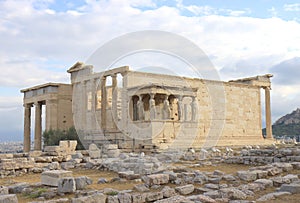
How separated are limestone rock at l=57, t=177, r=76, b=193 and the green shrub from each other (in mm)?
17533

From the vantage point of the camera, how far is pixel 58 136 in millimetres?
25547

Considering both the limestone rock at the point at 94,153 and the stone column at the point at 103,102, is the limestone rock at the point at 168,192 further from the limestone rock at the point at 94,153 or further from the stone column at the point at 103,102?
the stone column at the point at 103,102

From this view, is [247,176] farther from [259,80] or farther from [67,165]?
[259,80]

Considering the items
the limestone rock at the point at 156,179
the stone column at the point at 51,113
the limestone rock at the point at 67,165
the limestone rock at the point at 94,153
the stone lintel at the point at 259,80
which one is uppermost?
the stone lintel at the point at 259,80

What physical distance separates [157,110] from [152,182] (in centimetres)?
Answer: 1674

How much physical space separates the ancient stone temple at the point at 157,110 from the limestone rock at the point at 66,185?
13.0 meters

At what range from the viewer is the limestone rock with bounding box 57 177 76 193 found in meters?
7.56

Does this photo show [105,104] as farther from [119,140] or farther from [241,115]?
[241,115]

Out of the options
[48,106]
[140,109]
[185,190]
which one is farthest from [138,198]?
[48,106]

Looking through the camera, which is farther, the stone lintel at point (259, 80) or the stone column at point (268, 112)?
the stone column at point (268, 112)

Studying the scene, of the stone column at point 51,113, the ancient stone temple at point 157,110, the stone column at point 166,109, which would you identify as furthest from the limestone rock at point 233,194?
the stone column at point 51,113

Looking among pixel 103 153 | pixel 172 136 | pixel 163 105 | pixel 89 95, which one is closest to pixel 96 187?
pixel 103 153

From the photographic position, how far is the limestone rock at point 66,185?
7.56m

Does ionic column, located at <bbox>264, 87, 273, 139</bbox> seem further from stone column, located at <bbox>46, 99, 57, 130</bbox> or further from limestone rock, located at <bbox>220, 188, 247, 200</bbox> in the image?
limestone rock, located at <bbox>220, 188, 247, 200</bbox>
